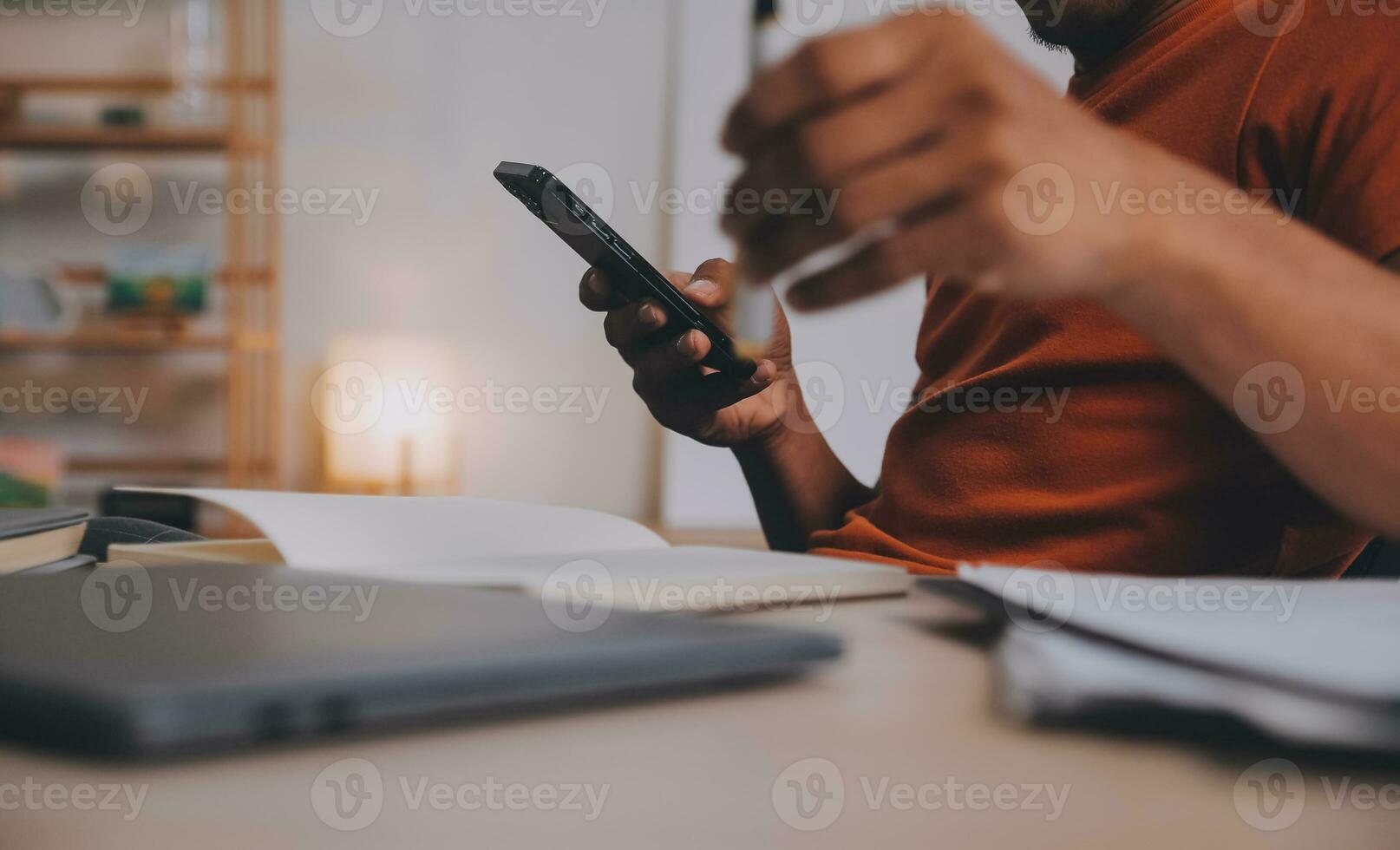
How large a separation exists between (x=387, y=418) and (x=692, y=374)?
238 centimetres

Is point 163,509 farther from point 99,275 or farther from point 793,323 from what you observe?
point 793,323

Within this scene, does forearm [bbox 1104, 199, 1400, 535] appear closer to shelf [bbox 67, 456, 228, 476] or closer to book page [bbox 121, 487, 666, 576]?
book page [bbox 121, 487, 666, 576]

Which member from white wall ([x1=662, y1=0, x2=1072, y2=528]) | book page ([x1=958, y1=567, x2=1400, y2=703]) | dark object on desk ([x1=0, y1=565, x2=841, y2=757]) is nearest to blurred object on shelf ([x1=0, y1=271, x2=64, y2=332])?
white wall ([x1=662, y1=0, x2=1072, y2=528])

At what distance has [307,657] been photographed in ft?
0.69

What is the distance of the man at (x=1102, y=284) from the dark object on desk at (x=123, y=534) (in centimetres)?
28

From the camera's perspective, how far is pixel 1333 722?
0.67 feet

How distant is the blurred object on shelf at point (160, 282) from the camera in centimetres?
291

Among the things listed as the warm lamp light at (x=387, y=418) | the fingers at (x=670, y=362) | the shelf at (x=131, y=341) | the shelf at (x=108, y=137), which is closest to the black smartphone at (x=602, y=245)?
the fingers at (x=670, y=362)

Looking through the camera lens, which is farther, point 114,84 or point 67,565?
point 114,84

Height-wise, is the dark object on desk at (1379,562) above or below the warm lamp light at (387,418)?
above

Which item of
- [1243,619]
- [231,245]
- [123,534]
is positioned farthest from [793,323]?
[1243,619]

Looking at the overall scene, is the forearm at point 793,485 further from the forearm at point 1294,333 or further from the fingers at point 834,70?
the fingers at point 834,70

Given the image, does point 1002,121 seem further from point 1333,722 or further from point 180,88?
point 180,88

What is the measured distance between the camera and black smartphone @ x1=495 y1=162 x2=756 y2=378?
57 cm
